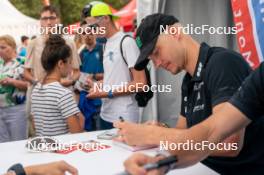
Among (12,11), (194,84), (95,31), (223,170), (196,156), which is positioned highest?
(12,11)

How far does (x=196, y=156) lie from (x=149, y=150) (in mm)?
674

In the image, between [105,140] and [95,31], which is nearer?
[105,140]

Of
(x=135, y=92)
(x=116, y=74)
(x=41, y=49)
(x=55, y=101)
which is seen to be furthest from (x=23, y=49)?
(x=55, y=101)

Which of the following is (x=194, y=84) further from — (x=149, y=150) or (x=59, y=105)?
(x=59, y=105)

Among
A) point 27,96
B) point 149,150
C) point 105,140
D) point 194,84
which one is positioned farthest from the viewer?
point 27,96

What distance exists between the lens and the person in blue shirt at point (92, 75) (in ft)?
13.5

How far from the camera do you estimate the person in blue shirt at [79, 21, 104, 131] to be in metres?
4.12

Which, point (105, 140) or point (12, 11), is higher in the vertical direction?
point (12, 11)

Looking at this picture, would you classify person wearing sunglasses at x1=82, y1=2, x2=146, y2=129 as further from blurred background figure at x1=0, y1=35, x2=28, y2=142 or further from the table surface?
blurred background figure at x1=0, y1=35, x2=28, y2=142

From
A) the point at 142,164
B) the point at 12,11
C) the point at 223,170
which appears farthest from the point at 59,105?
the point at 12,11

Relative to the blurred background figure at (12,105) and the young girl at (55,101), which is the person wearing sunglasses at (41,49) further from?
the young girl at (55,101)

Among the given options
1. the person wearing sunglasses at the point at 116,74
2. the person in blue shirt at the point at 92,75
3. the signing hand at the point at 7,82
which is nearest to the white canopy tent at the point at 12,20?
the signing hand at the point at 7,82

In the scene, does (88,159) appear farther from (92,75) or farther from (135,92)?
(92,75)

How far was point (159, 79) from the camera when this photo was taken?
4.36 meters
